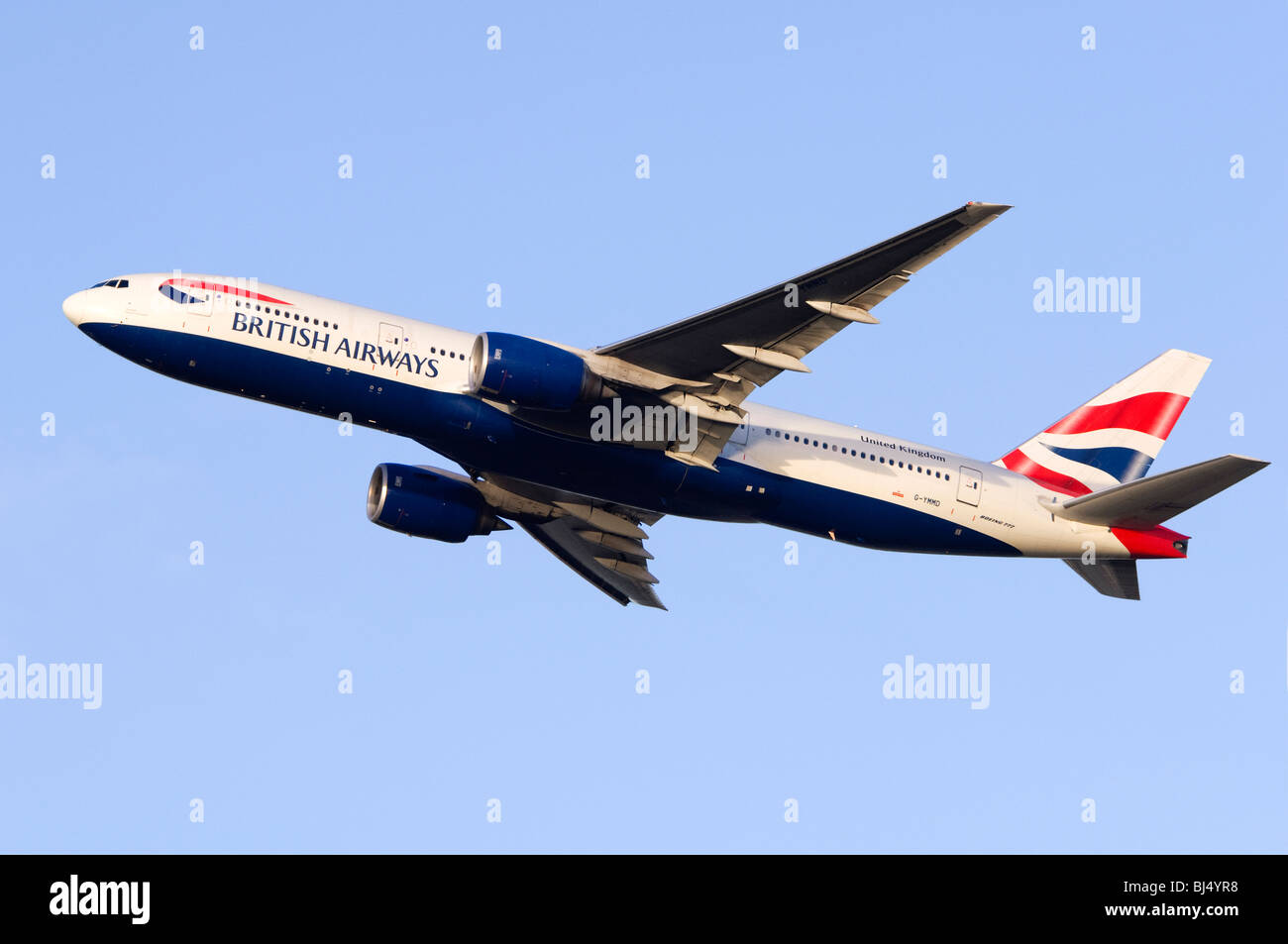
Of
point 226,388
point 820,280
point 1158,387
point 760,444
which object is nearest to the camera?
point 820,280

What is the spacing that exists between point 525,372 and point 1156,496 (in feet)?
62.5

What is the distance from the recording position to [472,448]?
1706 inches

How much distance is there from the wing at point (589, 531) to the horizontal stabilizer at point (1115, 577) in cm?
1376

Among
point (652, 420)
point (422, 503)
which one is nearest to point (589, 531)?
point (422, 503)

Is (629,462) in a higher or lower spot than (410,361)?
lower

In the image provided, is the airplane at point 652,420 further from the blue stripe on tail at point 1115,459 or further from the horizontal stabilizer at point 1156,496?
the blue stripe on tail at point 1115,459

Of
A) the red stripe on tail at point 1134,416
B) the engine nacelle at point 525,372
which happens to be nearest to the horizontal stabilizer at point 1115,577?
the red stripe on tail at point 1134,416

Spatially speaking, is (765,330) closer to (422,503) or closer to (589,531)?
(589,531)

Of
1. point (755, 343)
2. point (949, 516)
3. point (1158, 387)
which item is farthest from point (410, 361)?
point (1158, 387)

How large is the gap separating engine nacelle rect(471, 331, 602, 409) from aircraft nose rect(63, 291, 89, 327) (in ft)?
34.9

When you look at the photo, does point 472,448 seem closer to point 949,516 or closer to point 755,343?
point 755,343

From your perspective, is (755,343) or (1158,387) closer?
(755,343)

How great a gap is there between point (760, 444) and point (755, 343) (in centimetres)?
419

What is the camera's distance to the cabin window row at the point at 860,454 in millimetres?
45969
